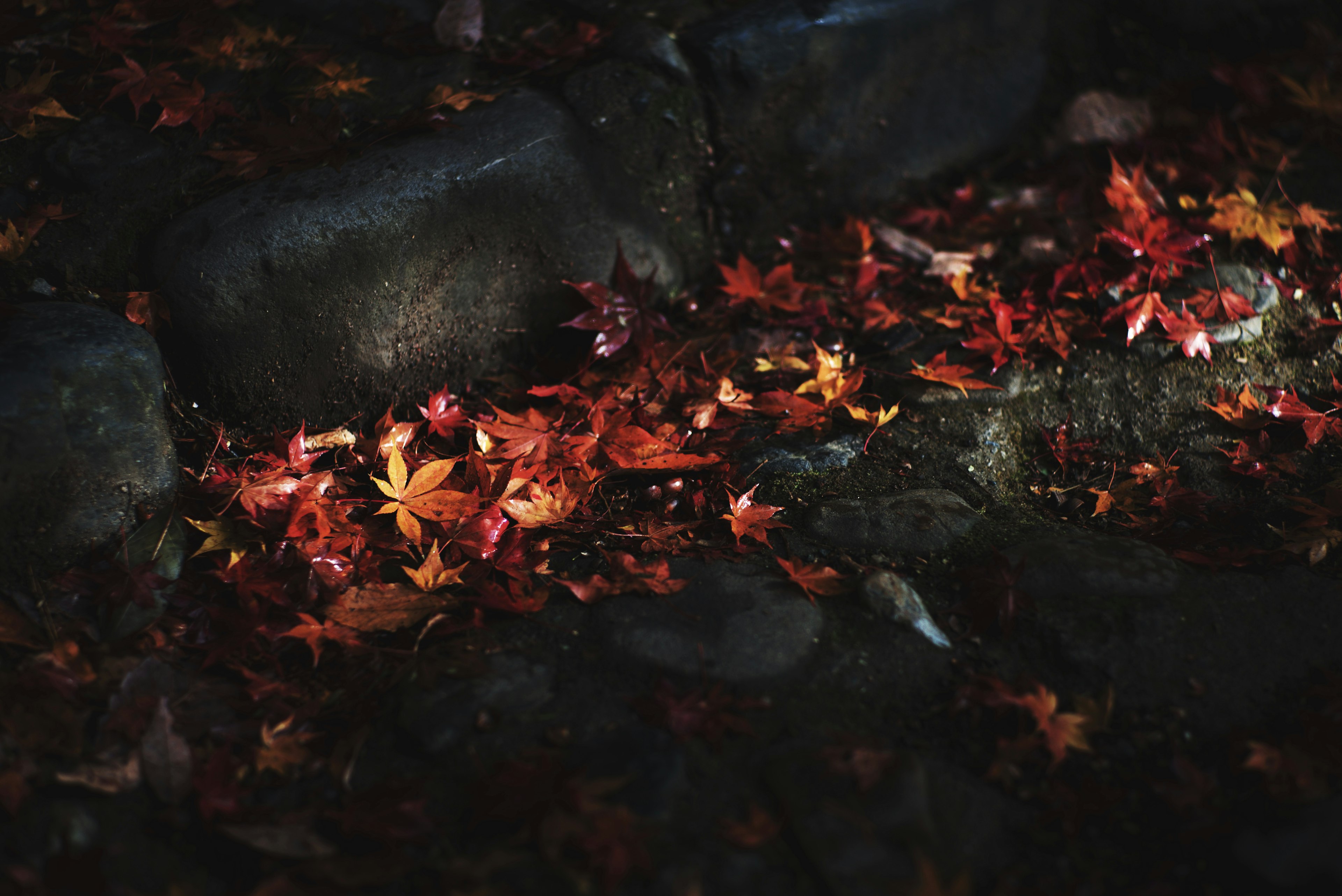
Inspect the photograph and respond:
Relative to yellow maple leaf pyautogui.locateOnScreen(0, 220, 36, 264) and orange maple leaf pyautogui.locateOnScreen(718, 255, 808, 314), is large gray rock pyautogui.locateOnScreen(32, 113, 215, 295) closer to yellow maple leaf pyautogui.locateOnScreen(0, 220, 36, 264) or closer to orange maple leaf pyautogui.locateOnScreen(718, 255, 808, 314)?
yellow maple leaf pyautogui.locateOnScreen(0, 220, 36, 264)

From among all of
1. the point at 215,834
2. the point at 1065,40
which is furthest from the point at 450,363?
the point at 1065,40

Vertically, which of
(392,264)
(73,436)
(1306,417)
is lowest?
(1306,417)

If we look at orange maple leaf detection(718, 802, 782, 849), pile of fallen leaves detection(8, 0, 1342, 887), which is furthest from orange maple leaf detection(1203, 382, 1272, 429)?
orange maple leaf detection(718, 802, 782, 849)

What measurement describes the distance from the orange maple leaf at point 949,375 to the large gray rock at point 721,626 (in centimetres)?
97

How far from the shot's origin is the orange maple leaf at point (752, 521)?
2.13 metres

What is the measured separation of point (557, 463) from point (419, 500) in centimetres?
40

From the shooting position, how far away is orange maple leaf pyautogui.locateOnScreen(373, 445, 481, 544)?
2094 millimetres

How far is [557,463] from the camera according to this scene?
229 cm

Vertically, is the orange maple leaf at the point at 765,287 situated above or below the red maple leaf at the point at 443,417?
above

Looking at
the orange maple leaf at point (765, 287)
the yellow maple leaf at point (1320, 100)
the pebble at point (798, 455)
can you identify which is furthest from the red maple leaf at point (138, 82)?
the yellow maple leaf at point (1320, 100)

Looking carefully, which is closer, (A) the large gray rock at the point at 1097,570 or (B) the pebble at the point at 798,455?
(A) the large gray rock at the point at 1097,570

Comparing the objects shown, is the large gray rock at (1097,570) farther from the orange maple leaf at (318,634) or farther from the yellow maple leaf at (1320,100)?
the yellow maple leaf at (1320,100)

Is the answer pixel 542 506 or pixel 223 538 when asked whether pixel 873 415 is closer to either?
pixel 542 506

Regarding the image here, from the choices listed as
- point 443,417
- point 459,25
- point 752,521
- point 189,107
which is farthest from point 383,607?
point 459,25
